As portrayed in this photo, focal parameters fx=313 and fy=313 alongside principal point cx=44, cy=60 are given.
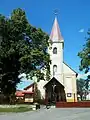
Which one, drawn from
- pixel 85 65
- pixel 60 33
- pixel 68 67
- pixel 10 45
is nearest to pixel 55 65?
pixel 68 67

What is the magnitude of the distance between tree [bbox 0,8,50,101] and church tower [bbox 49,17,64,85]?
50.0 feet

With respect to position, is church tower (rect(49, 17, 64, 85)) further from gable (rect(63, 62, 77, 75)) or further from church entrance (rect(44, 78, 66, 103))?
church entrance (rect(44, 78, 66, 103))

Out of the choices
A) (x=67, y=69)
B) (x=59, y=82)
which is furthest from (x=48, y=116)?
(x=67, y=69)

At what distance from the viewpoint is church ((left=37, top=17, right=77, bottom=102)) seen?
2687 inches

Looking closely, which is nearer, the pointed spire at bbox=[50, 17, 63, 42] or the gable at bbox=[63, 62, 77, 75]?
the gable at bbox=[63, 62, 77, 75]

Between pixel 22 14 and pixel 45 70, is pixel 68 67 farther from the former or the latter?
pixel 22 14

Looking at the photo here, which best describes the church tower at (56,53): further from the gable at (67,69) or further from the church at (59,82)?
the gable at (67,69)

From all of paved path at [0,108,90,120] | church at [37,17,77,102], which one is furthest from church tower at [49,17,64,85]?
paved path at [0,108,90,120]

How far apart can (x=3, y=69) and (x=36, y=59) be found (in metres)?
5.68

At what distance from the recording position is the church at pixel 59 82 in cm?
6825

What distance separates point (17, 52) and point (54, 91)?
65.8 feet

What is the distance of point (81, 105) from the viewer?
2002 inches

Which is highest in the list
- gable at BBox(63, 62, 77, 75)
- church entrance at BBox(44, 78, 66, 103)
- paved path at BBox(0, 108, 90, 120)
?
gable at BBox(63, 62, 77, 75)

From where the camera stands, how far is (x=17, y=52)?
170 feet
